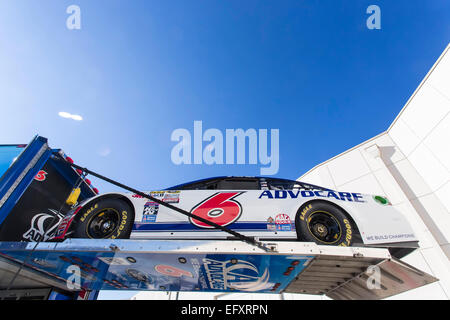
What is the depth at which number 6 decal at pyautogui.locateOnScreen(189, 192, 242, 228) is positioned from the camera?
268 centimetres

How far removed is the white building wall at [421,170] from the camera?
529cm

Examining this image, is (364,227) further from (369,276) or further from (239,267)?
(239,267)

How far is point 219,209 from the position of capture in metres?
2.77

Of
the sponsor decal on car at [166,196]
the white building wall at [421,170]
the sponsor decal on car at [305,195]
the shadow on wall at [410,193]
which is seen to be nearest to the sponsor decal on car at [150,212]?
the sponsor decal on car at [166,196]

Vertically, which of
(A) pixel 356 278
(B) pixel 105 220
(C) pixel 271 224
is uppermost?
(B) pixel 105 220

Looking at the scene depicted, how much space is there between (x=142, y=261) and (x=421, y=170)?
26.6 feet

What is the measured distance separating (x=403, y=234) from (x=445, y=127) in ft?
16.7

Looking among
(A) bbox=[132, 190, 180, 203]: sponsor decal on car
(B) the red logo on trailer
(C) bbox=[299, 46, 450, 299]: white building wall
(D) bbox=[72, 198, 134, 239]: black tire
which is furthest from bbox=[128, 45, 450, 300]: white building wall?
(B) the red logo on trailer

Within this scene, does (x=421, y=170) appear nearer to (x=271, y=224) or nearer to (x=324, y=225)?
(x=324, y=225)

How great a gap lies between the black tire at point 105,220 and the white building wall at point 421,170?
281 inches

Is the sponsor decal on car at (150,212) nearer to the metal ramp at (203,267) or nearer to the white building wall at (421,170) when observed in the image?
the metal ramp at (203,267)

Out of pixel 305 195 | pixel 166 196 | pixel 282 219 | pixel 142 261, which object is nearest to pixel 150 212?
pixel 166 196

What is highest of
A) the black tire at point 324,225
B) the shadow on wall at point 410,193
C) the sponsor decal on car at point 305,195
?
the shadow on wall at point 410,193
